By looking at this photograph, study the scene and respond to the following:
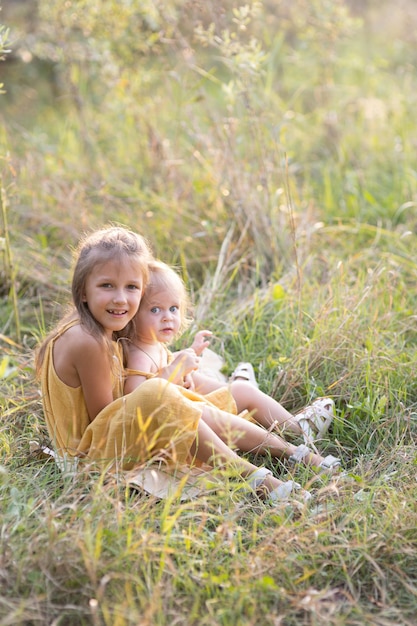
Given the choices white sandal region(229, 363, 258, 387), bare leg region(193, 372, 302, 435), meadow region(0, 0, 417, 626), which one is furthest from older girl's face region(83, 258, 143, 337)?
white sandal region(229, 363, 258, 387)

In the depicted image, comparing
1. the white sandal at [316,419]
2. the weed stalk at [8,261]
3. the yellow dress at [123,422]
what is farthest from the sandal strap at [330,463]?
the weed stalk at [8,261]

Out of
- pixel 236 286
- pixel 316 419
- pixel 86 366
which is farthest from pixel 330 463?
pixel 236 286

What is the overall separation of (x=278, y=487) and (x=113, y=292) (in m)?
0.83

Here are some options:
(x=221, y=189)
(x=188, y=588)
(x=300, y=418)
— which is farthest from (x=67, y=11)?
(x=188, y=588)

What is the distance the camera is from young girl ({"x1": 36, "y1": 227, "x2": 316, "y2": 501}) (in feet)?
8.18

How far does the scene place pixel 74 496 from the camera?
2.25 metres

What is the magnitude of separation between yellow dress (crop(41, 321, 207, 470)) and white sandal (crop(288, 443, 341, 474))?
1.35 ft

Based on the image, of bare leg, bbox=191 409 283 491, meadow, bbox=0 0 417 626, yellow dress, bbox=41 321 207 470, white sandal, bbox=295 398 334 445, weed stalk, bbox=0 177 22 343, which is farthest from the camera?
weed stalk, bbox=0 177 22 343

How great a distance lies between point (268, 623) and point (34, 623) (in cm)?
58

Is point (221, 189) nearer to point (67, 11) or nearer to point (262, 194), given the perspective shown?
point (262, 194)

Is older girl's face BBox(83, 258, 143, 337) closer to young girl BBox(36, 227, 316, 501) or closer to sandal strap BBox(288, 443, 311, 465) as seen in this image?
young girl BBox(36, 227, 316, 501)

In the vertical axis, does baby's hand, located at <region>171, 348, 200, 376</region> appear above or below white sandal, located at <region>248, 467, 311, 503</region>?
above

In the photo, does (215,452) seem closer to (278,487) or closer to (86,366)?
(278,487)

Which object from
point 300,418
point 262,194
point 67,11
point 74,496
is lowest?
point 300,418
